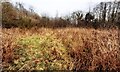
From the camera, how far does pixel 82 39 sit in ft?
24.8

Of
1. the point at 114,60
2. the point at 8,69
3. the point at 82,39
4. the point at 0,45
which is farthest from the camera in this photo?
the point at 82,39

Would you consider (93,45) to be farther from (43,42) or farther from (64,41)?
(43,42)

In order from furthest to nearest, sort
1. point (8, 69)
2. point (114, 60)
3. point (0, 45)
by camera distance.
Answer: point (0, 45) < point (114, 60) < point (8, 69)

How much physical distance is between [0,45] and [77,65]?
2.38 m

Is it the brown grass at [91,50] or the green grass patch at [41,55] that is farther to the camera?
the brown grass at [91,50]

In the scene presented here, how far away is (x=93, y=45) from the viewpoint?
702 cm

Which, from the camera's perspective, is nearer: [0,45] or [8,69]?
[8,69]

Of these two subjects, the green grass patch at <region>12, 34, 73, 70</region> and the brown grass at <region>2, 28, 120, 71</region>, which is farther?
the brown grass at <region>2, 28, 120, 71</region>

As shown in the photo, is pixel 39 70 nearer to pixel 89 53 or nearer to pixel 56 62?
pixel 56 62

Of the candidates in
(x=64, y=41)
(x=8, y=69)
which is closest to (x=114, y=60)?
(x=64, y=41)

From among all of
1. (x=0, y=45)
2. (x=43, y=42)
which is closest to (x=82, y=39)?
(x=43, y=42)

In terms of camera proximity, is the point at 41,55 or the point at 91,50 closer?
the point at 41,55

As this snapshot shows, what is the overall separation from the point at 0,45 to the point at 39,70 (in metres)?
1.59

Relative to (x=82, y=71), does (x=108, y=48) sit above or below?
above
